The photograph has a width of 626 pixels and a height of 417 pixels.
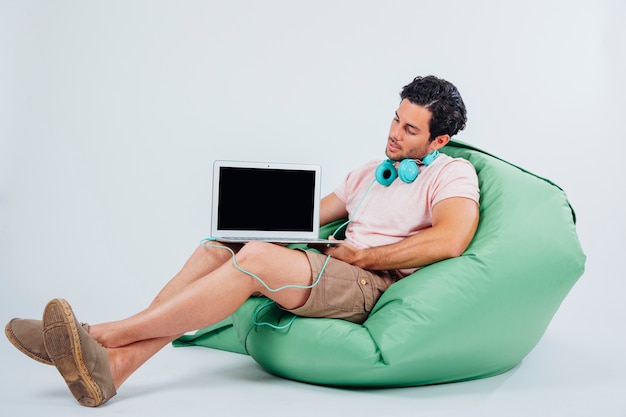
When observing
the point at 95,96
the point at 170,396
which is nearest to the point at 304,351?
the point at 170,396

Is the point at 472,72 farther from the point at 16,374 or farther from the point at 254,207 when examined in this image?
the point at 16,374

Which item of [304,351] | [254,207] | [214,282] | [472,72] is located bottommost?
[304,351]

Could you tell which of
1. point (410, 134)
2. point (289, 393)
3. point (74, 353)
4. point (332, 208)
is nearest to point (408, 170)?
point (410, 134)

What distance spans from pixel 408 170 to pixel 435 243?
349 mm

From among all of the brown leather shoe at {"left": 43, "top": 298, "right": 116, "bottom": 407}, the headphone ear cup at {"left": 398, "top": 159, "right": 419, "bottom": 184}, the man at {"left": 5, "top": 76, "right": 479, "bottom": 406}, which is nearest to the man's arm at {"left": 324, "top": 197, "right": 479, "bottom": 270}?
the man at {"left": 5, "top": 76, "right": 479, "bottom": 406}

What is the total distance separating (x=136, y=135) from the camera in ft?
14.5

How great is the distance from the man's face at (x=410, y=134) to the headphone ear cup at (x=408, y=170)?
0.06 meters

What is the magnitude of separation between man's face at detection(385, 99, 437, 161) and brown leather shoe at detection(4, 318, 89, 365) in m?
1.38

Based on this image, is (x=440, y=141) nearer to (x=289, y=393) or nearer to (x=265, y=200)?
(x=265, y=200)

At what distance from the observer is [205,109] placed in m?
4.49

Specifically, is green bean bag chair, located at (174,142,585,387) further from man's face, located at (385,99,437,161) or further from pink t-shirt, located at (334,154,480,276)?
man's face, located at (385,99,437,161)

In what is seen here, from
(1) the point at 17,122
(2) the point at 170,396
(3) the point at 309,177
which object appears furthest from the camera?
(1) the point at 17,122

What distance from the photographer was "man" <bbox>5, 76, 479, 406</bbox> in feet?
7.44

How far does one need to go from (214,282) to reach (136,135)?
219cm
